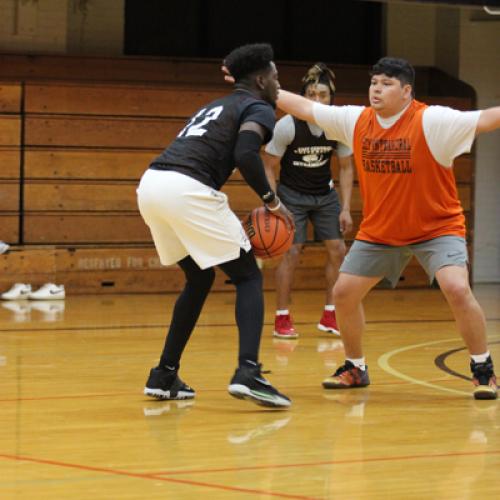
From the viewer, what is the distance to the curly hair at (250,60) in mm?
5520

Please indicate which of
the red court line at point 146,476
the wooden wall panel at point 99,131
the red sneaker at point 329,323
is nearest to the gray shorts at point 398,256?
the red court line at point 146,476

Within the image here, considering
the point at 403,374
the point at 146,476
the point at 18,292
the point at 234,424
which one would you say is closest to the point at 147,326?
the point at 18,292

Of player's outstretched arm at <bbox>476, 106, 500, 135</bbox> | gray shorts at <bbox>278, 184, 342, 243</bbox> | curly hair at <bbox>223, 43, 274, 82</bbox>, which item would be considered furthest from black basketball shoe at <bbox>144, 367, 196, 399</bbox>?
gray shorts at <bbox>278, 184, 342, 243</bbox>

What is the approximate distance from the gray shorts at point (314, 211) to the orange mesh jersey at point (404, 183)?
102 inches

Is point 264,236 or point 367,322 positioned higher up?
point 264,236

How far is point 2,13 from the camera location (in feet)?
41.1

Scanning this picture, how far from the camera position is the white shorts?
5328mm

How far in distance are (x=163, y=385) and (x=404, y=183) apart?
5.04 ft

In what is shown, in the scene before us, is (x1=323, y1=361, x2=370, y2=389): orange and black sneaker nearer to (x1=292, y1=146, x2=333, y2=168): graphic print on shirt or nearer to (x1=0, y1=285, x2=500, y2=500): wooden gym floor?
(x1=0, y1=285, x2=500, y2=500): wooden gym floor

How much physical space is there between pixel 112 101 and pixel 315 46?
2.99 m

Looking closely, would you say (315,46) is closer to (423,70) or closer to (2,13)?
(423,70)

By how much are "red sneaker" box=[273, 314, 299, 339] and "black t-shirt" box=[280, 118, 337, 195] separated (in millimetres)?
930

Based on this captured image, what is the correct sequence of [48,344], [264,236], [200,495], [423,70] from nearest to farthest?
[200,495] < [264,236] < [48,344] < [423,70]

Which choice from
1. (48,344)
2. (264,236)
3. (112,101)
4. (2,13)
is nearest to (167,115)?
(112,101)
